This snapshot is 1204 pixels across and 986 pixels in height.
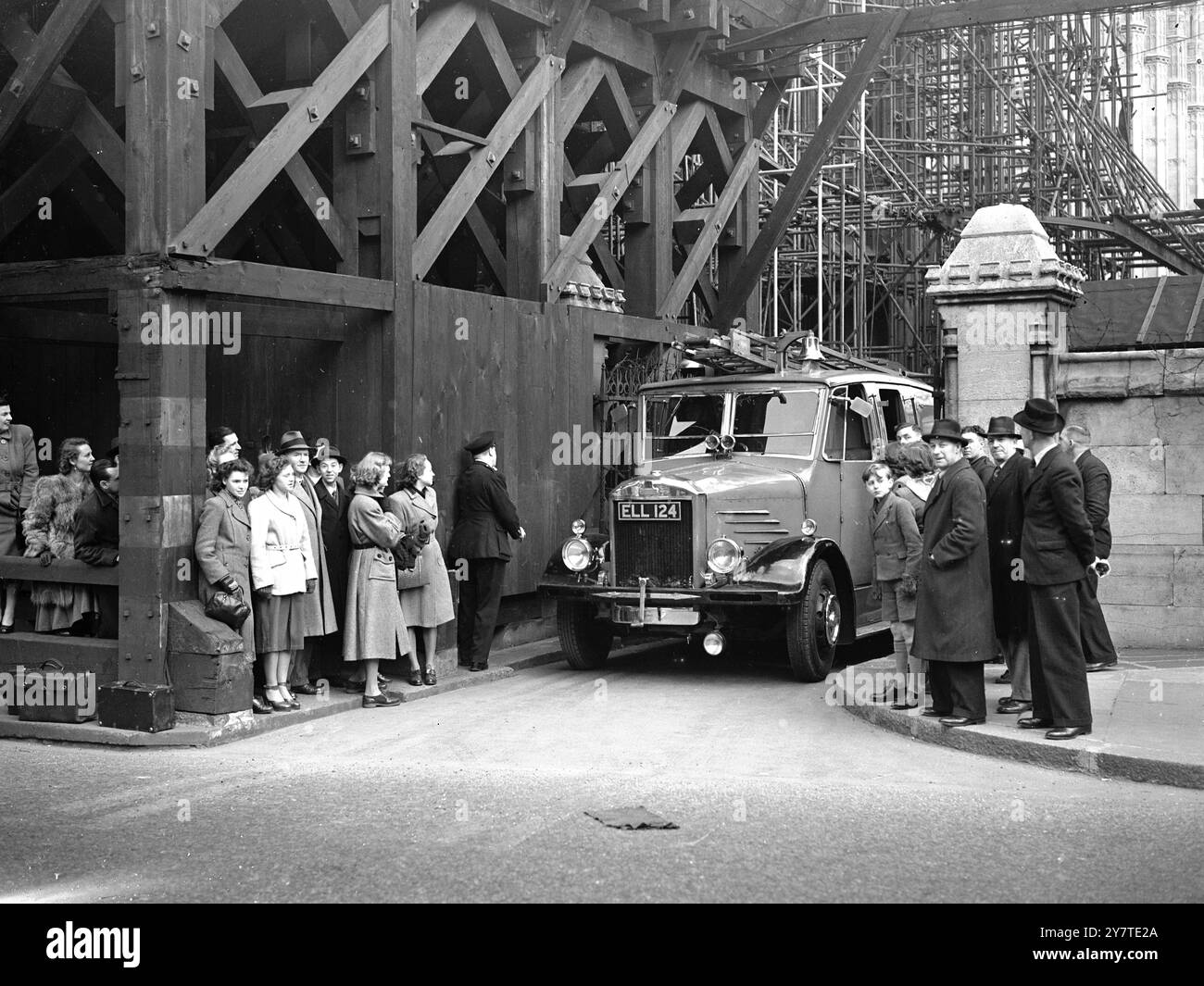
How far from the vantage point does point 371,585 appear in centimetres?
1099

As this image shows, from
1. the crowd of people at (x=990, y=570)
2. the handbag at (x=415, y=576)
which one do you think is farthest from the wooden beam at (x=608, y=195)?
the crowd of people at (x=990, y=570)

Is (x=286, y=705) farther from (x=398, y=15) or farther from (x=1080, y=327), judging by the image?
(x=1080, y=327)

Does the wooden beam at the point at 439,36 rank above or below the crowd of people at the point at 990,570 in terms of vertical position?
above

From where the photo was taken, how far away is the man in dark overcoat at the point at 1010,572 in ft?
31.8

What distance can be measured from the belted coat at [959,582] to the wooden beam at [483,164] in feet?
17.7

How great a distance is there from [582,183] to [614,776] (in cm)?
904

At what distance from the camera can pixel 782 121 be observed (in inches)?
1129

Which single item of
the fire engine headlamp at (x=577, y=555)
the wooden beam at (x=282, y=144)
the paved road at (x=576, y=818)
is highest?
the wooden beam at (x=282, y=144)

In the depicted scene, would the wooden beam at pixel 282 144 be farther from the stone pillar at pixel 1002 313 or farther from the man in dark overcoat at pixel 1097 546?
the man in dark overcoat at pixel 1097 546

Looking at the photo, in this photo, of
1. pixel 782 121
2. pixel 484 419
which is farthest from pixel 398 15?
pixel 782 121

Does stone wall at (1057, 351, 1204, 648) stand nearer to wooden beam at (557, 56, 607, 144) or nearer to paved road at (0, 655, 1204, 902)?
paved road at (0, 655, 1204, 902)

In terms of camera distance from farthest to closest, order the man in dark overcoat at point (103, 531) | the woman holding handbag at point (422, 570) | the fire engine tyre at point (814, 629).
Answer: the fire engine tyre at point (814, 629) < the woman holding handbag at point (422, 570) < the man in dark overcoat at point (103, 531)

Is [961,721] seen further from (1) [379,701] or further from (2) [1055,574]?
(1) [379,701]
